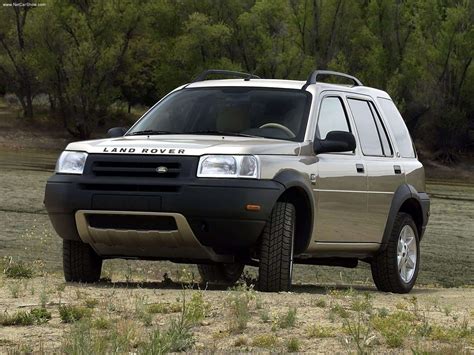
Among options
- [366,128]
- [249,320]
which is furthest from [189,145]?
[366,128]

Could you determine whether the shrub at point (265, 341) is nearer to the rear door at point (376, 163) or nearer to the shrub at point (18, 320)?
the shrub at point (18, 320)

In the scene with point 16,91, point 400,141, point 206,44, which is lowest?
point 16,91

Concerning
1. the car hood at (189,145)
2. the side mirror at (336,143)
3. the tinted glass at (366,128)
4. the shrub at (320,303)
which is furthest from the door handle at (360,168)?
the shrub at (320,303)

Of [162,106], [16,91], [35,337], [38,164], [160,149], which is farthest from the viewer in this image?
[16,91]

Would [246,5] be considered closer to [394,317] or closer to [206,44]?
[206,44]

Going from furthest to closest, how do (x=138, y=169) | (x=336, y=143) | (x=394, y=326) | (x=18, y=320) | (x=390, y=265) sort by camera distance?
(x=390, y=265), (x=336, y=143), (x=138, y=169), (x=18, y=320), (x=394, y=326)

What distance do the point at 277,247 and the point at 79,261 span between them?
185 cm

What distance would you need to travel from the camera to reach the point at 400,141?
12625 mm

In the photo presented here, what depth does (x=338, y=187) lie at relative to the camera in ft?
35.7

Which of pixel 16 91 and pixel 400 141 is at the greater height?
pixel 400 141

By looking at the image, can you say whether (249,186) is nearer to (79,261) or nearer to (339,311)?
(339,311)

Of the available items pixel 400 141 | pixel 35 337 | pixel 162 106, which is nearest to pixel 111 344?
pixel 35 337

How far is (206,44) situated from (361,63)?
9.18 meters

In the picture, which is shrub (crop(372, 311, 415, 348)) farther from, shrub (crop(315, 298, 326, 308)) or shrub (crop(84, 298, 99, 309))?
shrub (crop(84, 298, 99, 309))
